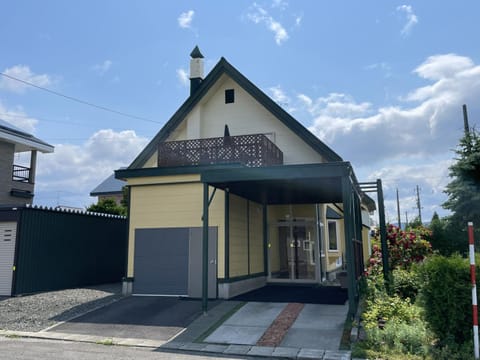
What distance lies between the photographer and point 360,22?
10727mm

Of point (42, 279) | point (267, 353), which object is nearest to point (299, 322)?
Answer: point (267, 353)

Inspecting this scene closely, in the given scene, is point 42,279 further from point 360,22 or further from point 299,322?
point 360,22

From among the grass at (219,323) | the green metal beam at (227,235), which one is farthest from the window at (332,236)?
the grass at (219,323)

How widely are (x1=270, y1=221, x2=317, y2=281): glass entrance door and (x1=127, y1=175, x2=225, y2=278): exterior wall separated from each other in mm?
4720

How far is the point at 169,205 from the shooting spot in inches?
500

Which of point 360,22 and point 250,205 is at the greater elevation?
point 360,22

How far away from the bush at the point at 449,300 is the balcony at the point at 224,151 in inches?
290

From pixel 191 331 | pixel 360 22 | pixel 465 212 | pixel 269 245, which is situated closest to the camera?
pixel 191 331

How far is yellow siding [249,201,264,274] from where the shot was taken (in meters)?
14.2

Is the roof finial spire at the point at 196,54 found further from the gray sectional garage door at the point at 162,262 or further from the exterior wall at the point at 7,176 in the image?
the exterior wall at the point at 7,176

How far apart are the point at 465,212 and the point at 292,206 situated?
9274 mm

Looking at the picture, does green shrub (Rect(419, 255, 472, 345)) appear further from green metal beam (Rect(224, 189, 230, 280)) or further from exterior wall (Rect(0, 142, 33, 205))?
exterior wall (Rect(0, 142, 33, 205))

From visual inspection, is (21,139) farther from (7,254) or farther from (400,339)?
(400,339)

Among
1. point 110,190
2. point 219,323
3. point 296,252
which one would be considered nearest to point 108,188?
point 110,190
